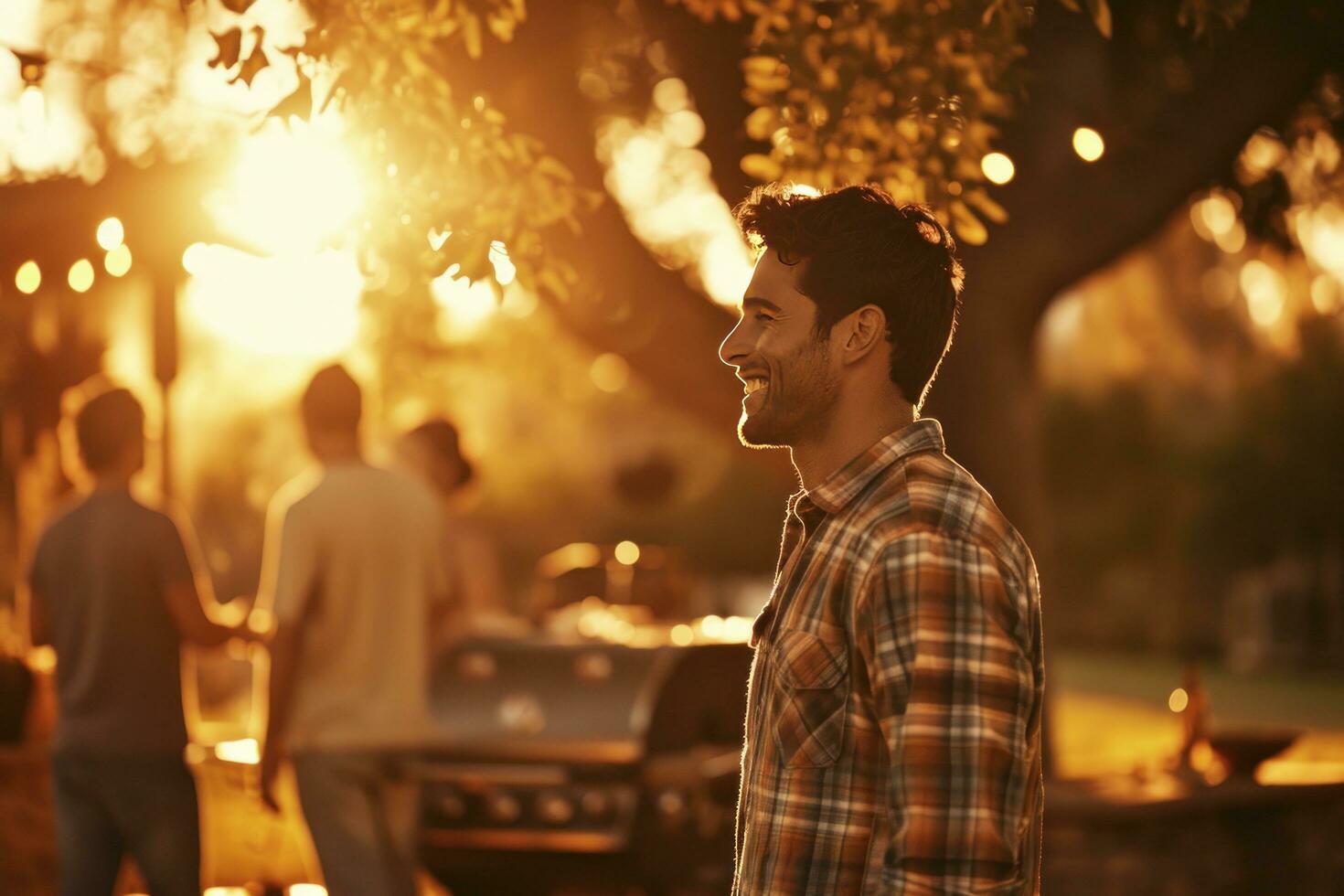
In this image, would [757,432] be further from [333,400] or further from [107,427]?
[107,427]

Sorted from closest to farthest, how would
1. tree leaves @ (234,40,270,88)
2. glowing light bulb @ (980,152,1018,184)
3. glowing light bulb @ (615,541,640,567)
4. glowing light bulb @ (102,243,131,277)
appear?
tree leaves @ (234,40,270,88), glowing light bulb @ (980,152,1018,184), glowing light bulb @ (102,243,131,277), glowing light bulb @ (615,541,640,567)

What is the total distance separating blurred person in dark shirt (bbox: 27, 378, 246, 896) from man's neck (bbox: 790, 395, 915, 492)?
3.02 m

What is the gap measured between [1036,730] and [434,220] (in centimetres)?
306

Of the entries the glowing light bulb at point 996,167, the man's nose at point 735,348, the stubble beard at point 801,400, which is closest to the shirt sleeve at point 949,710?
the stubble beard at point 801,400

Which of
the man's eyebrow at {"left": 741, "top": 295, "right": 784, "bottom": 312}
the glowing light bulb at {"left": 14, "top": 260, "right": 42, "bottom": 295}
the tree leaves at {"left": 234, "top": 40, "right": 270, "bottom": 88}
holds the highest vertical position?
the glowing light bulb at {"left": 14, "top": 260, "right": 42, "bottom": 295}

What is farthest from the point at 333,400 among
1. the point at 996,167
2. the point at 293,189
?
the point at 996,167

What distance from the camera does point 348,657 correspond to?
5414 millimetres

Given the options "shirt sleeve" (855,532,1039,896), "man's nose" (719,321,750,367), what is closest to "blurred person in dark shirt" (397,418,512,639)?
"man's nose" (719,321,750,367)

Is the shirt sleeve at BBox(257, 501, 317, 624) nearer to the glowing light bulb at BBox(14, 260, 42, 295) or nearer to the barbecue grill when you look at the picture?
the barbecue grill

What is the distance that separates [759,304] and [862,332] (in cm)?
17

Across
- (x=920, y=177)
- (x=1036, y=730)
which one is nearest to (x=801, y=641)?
(x=1036, y=730)

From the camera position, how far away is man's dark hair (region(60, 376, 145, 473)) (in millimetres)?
5500

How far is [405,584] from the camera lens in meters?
5.54

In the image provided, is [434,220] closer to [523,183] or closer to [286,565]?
[523,183]
